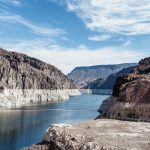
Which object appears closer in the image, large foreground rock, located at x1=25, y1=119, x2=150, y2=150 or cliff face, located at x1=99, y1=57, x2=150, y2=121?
large foreground rock, located at x1=25, y1=119, x2=150, y2=150

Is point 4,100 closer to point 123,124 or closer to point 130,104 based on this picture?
point 130,104

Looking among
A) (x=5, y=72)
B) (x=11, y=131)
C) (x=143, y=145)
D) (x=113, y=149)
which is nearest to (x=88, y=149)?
(x=113, y=149)

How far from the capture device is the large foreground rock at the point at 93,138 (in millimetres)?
17828

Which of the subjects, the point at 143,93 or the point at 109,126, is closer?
the point at 109,126

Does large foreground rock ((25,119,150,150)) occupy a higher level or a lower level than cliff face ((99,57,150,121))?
lower

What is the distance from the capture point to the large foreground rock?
17.8 meters

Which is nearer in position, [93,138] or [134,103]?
[93,138]

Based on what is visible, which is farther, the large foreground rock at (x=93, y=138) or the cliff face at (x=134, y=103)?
the cliff face at (x=134, y=103)

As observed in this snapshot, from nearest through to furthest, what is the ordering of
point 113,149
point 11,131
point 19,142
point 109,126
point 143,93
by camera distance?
point 113,149 < point 109,126 < point 143,93 < point 19,142 < point 11,131

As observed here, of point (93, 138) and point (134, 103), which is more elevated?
point (134, 103)

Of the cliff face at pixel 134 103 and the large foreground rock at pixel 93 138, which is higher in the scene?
the cliff face at pixel 134 103

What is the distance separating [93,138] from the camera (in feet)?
62.2

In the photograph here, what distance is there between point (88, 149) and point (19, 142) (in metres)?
47.9

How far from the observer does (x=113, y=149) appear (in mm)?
16984
